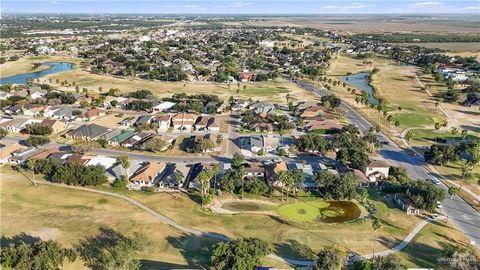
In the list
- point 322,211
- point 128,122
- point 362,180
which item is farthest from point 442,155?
point 128,122

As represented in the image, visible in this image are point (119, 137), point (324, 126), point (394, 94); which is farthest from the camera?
point (394, 94)

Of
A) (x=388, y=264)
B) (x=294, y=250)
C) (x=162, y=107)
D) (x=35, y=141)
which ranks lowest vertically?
(x=294, y=250)

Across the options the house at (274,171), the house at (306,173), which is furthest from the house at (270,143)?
the house at (274,171)

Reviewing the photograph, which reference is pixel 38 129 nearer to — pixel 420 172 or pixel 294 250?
pixel 294 250

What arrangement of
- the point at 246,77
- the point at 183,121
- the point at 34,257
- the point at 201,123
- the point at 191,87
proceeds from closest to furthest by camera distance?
the point at 34,257, the point at 201,123, the point at 183,121, the point at 191,87, the point at 246,77

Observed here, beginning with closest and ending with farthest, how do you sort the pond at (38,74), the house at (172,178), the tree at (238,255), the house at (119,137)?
the tree at (238,255)
the house at (172,178)
the house at (119,137)
the pond at (38,74)

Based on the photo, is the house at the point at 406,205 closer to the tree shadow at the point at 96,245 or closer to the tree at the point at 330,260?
the tree at the point at 330,260
